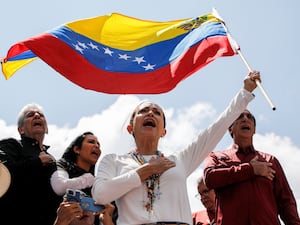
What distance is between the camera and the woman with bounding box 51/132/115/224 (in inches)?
209

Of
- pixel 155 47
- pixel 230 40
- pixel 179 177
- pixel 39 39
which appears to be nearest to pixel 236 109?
pixel 179 177

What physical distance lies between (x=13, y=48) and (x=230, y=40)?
8.05ft

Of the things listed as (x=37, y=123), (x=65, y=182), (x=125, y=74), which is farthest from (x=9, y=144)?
(x=125, y=74)

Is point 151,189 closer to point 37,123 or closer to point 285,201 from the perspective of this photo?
point 285,201

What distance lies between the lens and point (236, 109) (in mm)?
4723

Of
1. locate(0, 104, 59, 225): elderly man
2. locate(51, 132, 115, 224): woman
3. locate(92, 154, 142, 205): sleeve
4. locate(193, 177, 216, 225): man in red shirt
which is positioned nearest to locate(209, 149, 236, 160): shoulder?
locate(193, 177, 216, 225): man in red shirt

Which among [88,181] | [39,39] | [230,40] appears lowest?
[88,181]

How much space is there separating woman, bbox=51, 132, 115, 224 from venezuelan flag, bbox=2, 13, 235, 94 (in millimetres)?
582

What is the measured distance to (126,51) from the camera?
670 centimetres

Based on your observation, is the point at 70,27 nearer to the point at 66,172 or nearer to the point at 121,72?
the point at 121,72

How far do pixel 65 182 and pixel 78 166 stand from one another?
0.59 m

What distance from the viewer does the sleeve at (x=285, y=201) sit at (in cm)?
575

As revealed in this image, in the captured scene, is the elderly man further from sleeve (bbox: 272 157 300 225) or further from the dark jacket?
sleeve (bbox: 272 157 300 225)

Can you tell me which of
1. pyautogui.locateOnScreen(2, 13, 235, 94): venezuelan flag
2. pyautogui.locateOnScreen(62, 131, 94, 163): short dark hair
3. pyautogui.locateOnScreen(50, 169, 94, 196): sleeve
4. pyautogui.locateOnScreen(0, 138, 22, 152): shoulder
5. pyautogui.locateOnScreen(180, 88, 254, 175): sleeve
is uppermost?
pyautogui.locateOnScreen(2, 13, 235, 94): venezuelan flag
